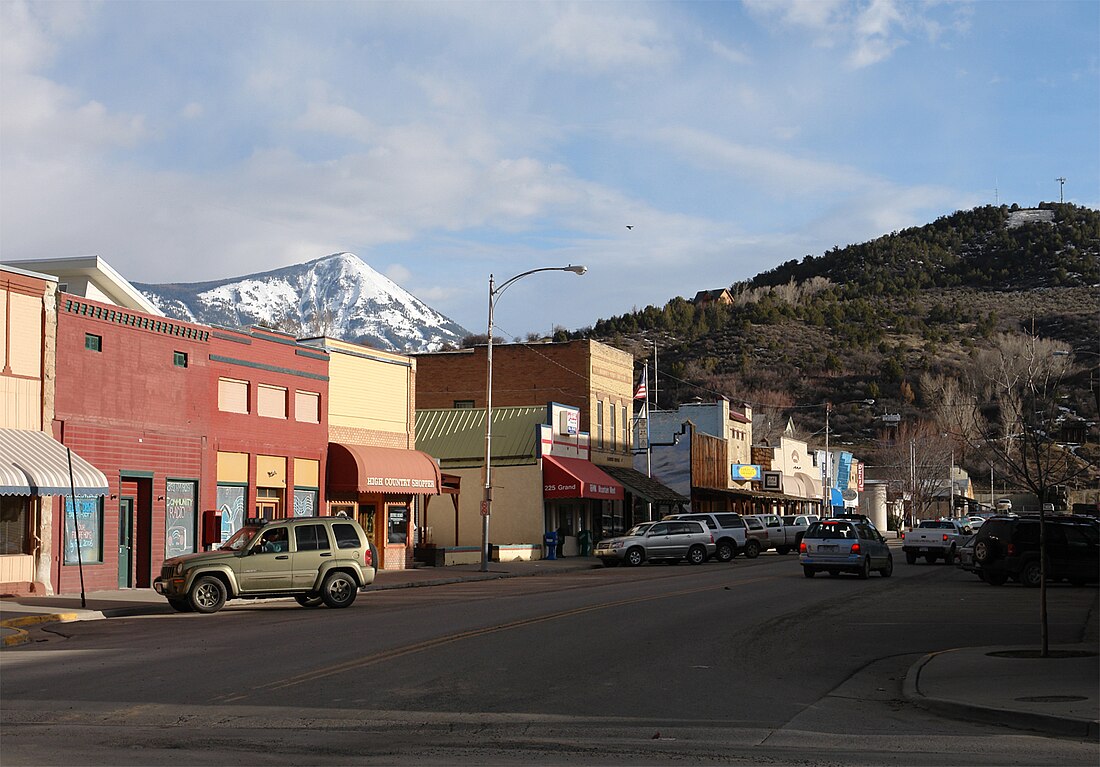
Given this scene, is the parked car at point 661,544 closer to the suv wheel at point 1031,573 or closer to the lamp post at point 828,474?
the suv wheel at point 1031,573

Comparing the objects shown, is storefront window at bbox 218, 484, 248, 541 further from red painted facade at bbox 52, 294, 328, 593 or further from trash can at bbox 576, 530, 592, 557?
trash can at bbox 576, 530, 592, 557

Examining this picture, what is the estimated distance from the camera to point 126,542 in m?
29.8

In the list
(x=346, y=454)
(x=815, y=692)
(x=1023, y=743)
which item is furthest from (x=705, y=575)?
(x=1023, y=743)

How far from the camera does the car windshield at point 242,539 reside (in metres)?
24.3

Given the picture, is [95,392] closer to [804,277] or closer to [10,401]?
[10,401]

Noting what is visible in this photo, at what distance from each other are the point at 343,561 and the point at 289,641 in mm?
7171

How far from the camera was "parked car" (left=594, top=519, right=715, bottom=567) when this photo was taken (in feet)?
146

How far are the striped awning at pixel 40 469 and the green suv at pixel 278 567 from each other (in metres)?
3.44

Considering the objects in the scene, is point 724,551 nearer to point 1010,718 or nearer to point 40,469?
point 40,469

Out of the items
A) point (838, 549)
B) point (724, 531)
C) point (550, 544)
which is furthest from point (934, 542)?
point (550, 544)

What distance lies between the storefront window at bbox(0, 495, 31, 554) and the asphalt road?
5418 millimetres

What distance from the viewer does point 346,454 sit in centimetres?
3738

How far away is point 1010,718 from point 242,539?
1705cm

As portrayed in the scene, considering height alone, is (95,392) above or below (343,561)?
above
